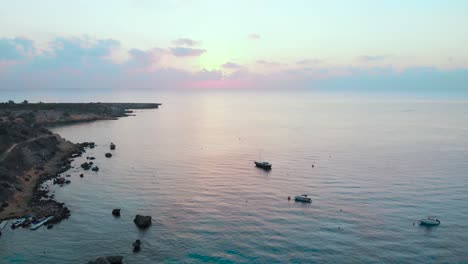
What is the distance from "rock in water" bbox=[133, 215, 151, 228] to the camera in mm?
60125

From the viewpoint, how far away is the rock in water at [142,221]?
197 feet

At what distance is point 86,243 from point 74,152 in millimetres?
74631

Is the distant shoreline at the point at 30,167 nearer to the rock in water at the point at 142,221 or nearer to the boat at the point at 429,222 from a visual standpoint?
the rock in water at the point at 142,221

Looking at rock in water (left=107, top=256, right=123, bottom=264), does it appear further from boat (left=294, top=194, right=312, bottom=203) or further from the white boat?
boat (left=294, top=194, right=312, bottom=203)

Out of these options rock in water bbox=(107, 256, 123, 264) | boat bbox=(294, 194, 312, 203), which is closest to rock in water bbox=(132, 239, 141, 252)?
rock in water bbox=(107, 256, 123, 264)

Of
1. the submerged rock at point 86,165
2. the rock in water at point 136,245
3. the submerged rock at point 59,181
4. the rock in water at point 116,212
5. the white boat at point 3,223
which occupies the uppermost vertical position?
A: the submerged rock at point 86,165

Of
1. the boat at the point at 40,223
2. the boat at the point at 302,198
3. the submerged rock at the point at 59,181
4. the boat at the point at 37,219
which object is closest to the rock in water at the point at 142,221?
the boat at the point at 40,223

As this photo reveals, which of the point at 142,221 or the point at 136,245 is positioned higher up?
the point at 142,221

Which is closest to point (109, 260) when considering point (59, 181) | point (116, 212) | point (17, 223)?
point (116, 212)

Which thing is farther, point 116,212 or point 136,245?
point 116,212

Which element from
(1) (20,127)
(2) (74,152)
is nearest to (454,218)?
(2) (74,152)

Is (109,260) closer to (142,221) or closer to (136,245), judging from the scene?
(136,245)

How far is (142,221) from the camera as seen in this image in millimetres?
60250

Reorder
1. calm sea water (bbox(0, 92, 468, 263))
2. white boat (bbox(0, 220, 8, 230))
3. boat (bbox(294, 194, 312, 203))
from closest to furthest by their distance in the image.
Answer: calm sea water (bbox(0, 92, 468, 263)) < white boat (bbox(0, 220, 8, 230)) < boat (bbox(294, 194, 312, 203))
